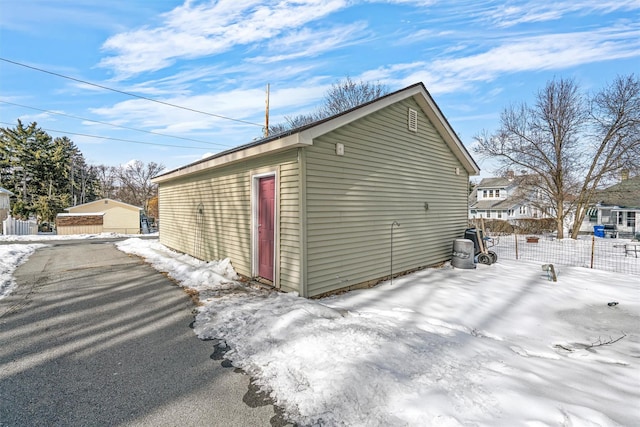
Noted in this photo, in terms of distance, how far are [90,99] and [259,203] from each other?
13.4 m

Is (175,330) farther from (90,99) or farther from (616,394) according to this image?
(90,99)

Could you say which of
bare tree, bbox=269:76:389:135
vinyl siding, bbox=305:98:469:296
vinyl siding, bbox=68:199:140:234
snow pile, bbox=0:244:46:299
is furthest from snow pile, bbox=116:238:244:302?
bare tree, bbox=269:76:389:135

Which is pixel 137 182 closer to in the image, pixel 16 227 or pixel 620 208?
pixel 16 227

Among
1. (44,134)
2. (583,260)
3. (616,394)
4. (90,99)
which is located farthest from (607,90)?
(44,134)

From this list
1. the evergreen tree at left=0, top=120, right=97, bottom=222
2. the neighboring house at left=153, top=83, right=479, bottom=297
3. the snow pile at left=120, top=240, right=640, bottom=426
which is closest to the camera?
the snow pile at left=120, top=240, right=640, bottom=426

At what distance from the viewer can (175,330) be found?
149 inches

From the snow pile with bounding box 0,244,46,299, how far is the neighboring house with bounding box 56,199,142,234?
29.1 feet

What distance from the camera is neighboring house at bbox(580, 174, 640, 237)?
1814 centimetres

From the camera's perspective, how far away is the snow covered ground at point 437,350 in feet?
7.13

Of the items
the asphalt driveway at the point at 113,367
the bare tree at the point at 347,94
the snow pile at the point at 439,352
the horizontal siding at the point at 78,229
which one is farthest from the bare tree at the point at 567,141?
the horizontal siding at the point at 78,229

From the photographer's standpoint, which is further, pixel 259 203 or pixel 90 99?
pixel 90 99

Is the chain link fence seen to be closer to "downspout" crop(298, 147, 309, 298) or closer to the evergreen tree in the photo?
"downspout" crop(298, 147, 309, 298)

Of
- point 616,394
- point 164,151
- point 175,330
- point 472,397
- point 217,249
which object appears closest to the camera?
point 472,397

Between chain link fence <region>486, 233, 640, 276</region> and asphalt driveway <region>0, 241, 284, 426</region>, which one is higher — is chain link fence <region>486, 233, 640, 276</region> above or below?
below
